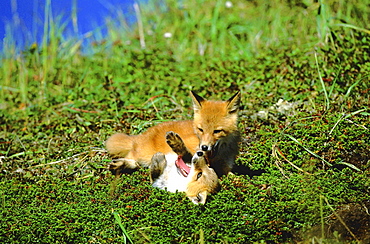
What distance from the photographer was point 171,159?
4316 millimetres

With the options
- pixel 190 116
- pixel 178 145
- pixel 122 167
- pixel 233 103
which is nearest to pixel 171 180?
pixel 178 145

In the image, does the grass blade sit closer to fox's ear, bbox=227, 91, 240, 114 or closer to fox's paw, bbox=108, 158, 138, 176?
fox's paw, bbox=108, 158, 138, 176

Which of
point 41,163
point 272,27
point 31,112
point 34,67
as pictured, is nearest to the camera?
point 41,163

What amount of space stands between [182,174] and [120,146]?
94cm

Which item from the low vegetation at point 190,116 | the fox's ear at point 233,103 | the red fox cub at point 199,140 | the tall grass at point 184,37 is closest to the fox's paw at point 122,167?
the red fox cub at point 199,140

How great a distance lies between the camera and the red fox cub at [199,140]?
163 inches

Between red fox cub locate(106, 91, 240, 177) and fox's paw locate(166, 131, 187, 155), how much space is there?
0.05 m

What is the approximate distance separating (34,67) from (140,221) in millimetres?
5550

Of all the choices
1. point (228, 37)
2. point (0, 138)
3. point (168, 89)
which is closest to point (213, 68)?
point (168, 89)

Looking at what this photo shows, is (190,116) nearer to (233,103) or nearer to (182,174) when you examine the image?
(233,103)

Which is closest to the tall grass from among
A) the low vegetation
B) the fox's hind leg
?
the low vegetation

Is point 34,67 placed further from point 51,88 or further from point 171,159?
point 171,159

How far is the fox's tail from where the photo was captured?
15.3 feet

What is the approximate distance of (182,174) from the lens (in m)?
4.12
